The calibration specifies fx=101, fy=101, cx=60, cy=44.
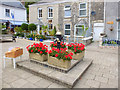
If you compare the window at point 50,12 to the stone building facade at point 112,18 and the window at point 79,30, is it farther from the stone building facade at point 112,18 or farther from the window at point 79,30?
the stone building facade at point 112,18

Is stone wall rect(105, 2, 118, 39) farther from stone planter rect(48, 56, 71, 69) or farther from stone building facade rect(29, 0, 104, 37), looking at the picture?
stone planter rect(48, 56, 71, 69)

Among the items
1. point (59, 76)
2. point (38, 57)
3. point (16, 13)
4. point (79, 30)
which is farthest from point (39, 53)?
point (16, 13)

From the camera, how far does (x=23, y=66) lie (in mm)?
4383

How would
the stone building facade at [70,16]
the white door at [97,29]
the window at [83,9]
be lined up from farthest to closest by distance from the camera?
the window at [83,9]
the stone building facade at [70,16]
the white door at [97,29]

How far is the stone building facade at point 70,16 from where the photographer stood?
14.0 m

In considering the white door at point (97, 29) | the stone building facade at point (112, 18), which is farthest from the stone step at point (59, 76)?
the white door at point (97, 29)

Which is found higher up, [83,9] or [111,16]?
[83,9]

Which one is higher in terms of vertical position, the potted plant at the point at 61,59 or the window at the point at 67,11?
the window at the point at 67,11

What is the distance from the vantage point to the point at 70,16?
50.6 ft

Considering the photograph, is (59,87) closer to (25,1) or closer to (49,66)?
(49,66)

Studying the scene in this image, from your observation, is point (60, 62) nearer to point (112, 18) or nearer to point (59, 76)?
point (59, 76)

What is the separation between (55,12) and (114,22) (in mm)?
8882

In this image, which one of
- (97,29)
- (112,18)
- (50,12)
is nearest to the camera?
(112,18)

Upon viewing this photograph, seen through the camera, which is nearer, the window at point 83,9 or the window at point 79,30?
the window at point 83,9
